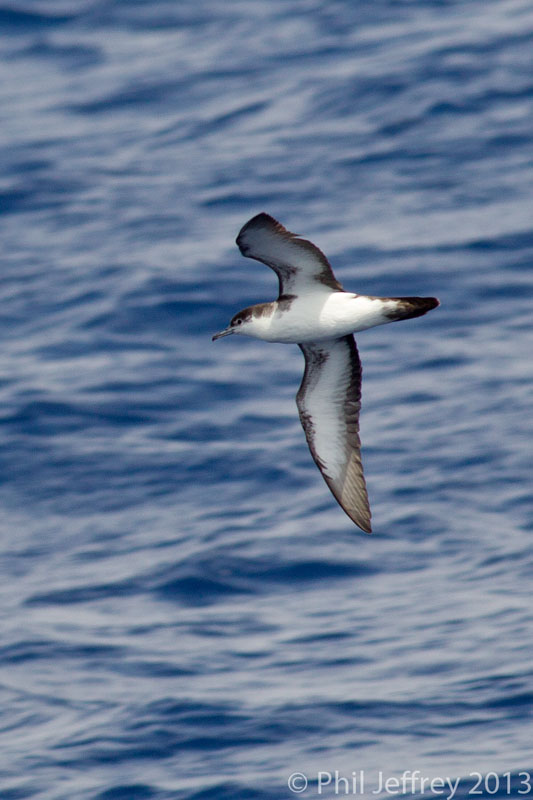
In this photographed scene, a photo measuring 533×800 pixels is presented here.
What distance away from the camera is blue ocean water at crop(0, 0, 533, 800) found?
484 inches

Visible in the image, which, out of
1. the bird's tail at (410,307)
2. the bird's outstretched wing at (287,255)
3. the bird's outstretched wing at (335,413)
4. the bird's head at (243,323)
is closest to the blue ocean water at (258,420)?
the bird's outstretched wing at (335,413)

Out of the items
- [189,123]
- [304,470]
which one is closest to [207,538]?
[304,470]

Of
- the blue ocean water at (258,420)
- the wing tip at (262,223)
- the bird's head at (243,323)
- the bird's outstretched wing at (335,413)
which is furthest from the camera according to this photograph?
the blue ocean water at (258,420)

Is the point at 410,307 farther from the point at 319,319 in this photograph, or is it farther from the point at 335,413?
the point at 335,413

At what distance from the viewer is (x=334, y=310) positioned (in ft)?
32.4

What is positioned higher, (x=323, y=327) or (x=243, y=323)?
(x=243, y=323)

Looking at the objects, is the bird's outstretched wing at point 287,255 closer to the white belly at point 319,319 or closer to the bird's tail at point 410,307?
the white belly at point 319,319

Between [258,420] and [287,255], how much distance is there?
6296 millimetres

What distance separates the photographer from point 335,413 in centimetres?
1088

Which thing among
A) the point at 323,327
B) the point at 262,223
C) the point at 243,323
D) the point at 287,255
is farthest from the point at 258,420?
the point at 262,223

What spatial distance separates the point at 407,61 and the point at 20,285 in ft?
22.9

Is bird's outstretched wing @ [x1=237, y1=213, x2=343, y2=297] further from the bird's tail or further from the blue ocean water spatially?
the blue ocean water

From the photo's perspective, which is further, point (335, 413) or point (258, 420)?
point (258, 420)

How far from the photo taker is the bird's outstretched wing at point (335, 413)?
35.0 ft
